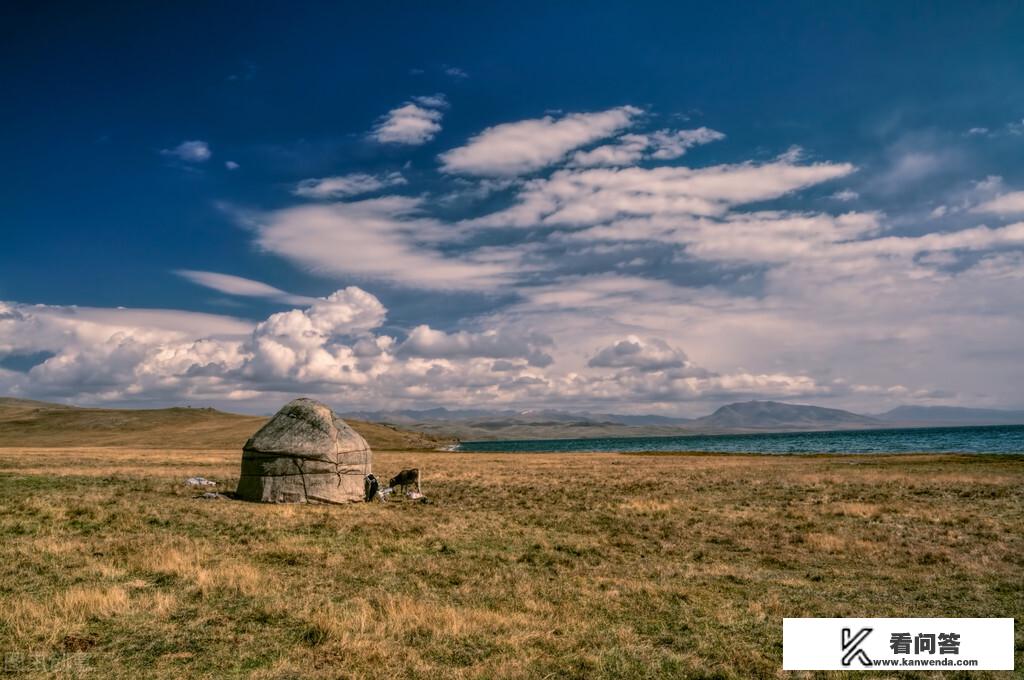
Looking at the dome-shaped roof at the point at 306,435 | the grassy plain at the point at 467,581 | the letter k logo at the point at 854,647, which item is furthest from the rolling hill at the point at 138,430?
the letter k logo at the point at 854,647

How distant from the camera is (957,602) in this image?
38.7 feet

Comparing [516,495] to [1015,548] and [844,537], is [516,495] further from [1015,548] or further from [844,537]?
[1015,548]

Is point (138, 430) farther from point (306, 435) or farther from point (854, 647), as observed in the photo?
point (854, 647)

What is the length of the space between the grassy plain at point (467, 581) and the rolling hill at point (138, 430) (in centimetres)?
9802

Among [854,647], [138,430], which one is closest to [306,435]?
[854,647]

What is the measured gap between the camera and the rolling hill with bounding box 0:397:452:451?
117 meters

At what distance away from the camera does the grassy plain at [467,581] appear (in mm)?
8625

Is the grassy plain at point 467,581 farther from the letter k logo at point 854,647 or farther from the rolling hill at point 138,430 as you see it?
the rolling hill at point 138,430

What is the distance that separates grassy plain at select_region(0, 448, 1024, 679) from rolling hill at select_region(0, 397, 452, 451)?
3859 inches

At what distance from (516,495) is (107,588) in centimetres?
2004

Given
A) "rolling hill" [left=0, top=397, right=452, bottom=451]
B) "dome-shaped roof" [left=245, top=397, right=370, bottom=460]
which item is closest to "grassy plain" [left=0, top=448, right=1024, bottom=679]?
"dome-shaped roof" [left=245, top=397, right=370, bottom=460]

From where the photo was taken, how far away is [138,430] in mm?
139500

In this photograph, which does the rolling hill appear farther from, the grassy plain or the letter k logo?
the letter k logo

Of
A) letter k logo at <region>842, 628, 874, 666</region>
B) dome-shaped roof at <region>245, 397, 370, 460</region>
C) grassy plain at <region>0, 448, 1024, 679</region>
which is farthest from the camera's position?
dome-shaped roof at <region>245, 397, 370, 460</region>
